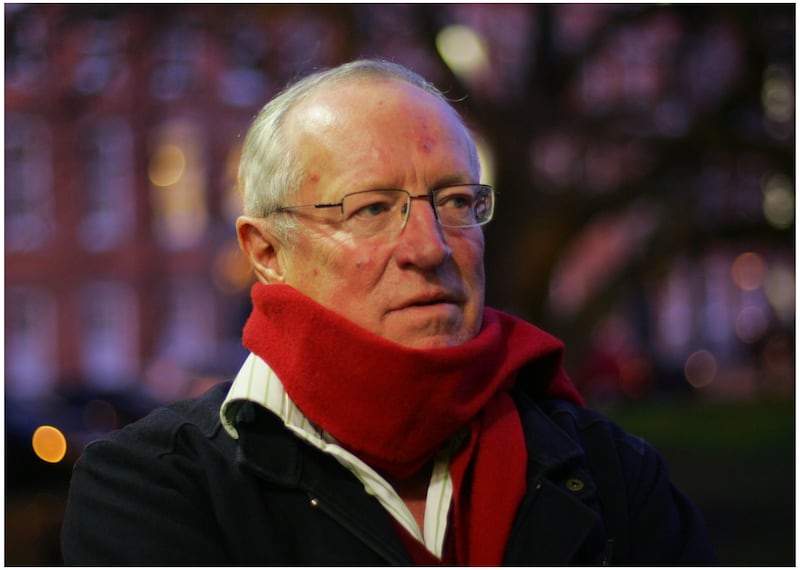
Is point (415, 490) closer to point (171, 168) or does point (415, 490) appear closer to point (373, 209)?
point (373, 209)

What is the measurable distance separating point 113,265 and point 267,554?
3022 centimetres

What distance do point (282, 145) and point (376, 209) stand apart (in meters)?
0.26

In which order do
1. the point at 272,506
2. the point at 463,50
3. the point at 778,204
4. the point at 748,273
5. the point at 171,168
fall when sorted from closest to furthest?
1. the point at 272,506
2. the point at 463,50
3. the point at 778,204
4. the point at 171,168
5. the point at 748,273

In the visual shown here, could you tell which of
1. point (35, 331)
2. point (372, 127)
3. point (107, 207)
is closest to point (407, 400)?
point (372, 127)

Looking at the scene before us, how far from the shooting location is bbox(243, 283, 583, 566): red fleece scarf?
203 cm

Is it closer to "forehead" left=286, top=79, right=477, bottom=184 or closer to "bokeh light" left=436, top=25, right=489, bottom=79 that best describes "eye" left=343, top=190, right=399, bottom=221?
"forehead" left=286, top=79, right=477, bottom=184

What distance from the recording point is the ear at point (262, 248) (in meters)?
2.30

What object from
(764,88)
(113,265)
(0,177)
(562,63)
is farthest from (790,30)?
(113,265)

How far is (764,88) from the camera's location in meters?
9.07

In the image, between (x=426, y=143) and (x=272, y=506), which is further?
(x=426, y=143)

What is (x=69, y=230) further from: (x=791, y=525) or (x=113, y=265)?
(x=791, y=525)

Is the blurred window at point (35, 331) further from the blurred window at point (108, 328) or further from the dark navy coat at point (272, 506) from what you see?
the dark navy coat at point (272, 506)

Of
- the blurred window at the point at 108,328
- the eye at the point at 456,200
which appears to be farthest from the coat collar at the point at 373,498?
the blurred window at the point at 108,328

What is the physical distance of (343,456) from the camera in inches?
80.3
